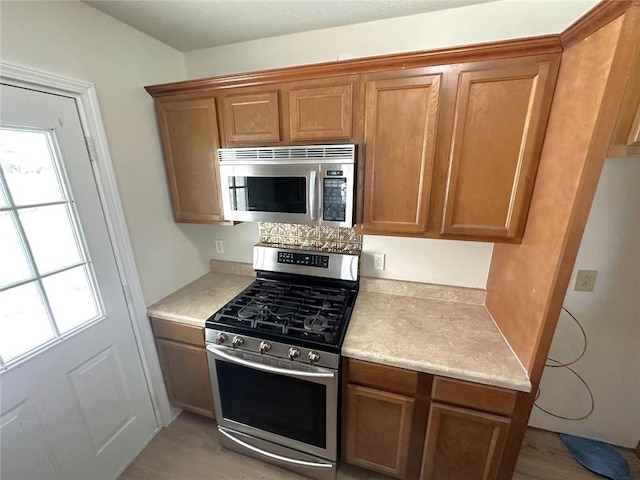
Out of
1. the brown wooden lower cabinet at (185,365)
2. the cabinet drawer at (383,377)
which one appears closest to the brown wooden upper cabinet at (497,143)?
the cabinet drawer at (383,377)

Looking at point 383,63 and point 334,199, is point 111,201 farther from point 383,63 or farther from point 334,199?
point 383,63

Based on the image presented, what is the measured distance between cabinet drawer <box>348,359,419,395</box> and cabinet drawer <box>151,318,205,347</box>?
3.00 feet

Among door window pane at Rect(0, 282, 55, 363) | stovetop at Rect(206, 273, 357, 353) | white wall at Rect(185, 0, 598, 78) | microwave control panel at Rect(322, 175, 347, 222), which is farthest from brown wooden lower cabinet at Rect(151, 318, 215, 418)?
white wall at Rect(185, 0, 598, 78)

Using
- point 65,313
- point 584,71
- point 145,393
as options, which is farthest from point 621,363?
point 65,313

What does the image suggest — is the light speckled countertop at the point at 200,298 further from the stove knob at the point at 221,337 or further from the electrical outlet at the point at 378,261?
the electrical outlet at the point at 378,261

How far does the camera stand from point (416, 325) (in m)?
1.46

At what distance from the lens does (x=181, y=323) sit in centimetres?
159

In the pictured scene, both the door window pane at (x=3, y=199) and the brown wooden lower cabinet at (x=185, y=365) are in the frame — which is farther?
the brown wooden lower cabinet at (x=185, y=365)

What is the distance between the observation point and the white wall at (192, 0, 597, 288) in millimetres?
1272

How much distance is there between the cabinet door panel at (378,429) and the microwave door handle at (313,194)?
0.92 m

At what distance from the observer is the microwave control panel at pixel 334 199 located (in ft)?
4.36

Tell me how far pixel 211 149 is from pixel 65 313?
43.8 inches

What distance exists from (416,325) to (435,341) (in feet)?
0.47

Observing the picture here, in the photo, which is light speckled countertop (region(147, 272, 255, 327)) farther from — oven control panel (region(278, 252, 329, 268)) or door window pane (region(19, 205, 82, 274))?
door window pane (region(19, 205, 82, 274))
